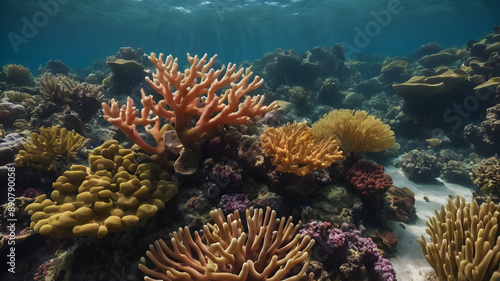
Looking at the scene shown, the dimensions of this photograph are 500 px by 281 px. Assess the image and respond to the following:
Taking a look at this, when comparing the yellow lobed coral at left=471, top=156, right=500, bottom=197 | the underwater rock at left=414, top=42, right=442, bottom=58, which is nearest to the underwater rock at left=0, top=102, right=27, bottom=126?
the yellow lobed coral at left=471, top=156, right=500, bottom=197

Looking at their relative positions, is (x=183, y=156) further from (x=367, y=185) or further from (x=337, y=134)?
(x=367, y=185)

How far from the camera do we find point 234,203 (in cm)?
285

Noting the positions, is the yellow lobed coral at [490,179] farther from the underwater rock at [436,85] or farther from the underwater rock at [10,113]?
the underwater rock at [10,113]

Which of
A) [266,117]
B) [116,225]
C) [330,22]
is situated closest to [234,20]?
[330,22]

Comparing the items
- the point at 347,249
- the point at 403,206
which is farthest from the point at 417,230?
the point at 347,249

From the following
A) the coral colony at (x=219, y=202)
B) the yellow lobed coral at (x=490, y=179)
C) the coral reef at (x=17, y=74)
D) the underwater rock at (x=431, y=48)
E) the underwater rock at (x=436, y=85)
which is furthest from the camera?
the underwater rock at (x=431, y=48)

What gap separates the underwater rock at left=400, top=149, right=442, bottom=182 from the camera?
776cm

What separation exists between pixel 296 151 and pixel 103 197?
2.47m

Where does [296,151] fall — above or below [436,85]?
above

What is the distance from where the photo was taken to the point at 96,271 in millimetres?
2457

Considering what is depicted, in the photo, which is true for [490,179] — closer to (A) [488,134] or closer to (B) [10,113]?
(A) [488,134]

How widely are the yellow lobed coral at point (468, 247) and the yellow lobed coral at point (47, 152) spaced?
5889mm

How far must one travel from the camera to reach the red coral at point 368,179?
3547 mm

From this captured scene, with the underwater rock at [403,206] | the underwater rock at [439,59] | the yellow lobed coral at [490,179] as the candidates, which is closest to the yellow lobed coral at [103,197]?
the underwater rock at [403,206]
